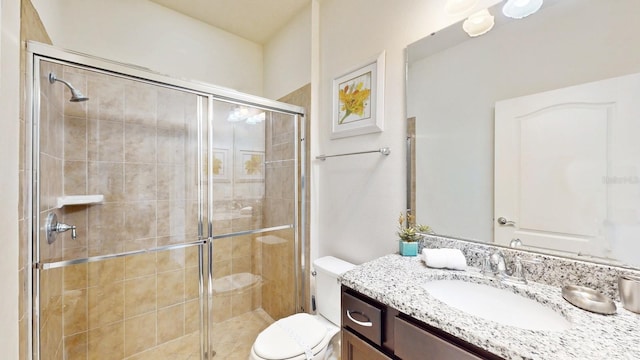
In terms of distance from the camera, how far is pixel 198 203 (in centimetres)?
177

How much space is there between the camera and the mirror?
79 cm

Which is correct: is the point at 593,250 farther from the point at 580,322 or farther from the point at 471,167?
the point at 471,167

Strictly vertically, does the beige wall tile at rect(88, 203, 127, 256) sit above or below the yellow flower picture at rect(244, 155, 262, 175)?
below

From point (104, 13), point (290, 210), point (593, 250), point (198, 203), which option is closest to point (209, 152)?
point (198, 203)

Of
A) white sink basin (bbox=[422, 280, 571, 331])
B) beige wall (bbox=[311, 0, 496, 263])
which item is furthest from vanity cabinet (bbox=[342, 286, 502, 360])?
beige wall (bbox=[311, 0, 496, 263])

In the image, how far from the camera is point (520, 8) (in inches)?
38.3

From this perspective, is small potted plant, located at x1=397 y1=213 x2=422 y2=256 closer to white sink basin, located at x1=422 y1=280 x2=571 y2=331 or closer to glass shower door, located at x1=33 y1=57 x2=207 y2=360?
white sink basin, located at x1=422 y1=280 x2=571 y2=331

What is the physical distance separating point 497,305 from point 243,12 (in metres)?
2.61

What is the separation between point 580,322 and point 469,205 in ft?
1.86

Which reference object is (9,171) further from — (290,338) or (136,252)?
(290,338)

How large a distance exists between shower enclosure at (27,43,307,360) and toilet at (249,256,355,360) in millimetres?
474

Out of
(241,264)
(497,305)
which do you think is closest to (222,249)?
(241,264)

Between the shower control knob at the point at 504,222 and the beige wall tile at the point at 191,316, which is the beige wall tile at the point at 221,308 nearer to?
the beige wall tile at the point at 191,316

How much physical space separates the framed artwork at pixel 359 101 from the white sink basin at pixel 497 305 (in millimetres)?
911
